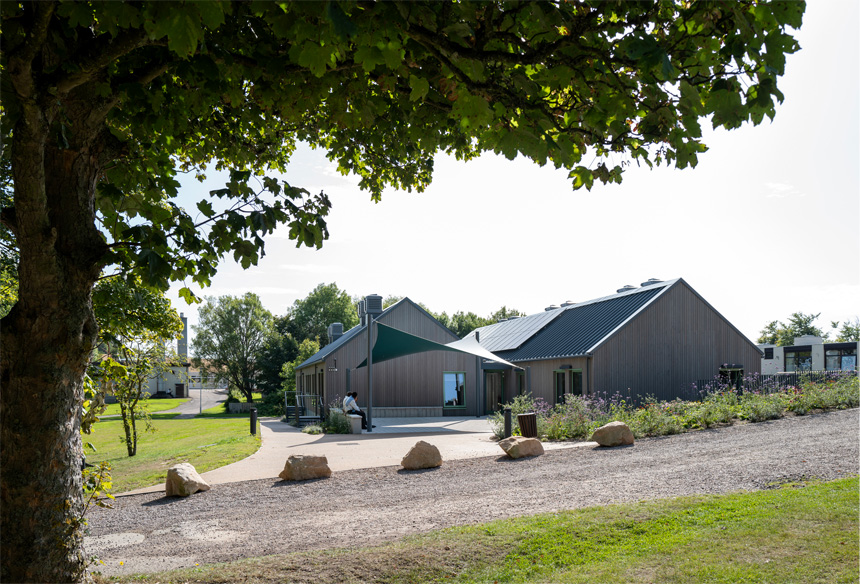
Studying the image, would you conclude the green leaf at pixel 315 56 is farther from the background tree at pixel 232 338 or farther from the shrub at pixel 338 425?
the background tree at pixel 232 338

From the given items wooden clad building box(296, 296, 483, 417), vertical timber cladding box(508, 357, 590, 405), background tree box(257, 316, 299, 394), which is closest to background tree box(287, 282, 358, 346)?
background tree box(257, 316, 299, 394)

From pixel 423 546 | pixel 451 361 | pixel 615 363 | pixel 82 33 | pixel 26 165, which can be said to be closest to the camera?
pixel 26 165

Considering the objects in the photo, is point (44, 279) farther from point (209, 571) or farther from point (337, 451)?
point (337, 451)

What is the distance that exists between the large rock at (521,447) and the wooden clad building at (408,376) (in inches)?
616

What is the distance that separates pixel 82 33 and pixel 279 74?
1.25 m

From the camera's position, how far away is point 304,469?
9.53 meters

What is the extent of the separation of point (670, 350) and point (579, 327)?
378 cm

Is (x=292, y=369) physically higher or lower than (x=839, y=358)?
lower

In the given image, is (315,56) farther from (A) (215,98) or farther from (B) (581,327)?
(B) (581,327)

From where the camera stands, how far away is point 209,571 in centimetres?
468

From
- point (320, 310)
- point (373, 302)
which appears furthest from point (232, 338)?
point (373, 302)

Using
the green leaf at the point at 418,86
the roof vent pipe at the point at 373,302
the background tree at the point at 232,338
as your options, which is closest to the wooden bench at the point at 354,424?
the roof vent pipe at the point at 373,302

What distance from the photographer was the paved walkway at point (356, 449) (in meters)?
10.4

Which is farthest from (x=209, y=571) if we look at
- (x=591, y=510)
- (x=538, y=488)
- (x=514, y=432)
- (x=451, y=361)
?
(x=451, y=361)
